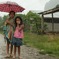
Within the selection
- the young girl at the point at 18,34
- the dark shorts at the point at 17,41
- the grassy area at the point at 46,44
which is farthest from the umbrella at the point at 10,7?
the grassy area at the point at 46,44

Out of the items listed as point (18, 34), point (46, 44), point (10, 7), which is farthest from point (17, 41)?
point (46, 44)

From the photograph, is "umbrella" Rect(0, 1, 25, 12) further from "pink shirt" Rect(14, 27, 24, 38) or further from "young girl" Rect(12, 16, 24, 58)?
"pink shirt" Rect(14, 27, 24, 38)

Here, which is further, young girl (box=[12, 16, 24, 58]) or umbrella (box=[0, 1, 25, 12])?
umbrella (box=[0, 1, 25, 12])

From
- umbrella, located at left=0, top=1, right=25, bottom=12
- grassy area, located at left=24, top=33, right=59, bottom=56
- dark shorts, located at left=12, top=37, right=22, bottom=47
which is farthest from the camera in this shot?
grassy area, located at left=24, top=33, right=59, bottom=56

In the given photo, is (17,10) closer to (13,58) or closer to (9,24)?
(9,24)

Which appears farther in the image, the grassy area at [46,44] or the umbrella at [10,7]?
the grassy area at [46,44]

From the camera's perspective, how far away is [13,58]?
10227 mm

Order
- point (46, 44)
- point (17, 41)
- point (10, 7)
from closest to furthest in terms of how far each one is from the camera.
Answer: point (17, 41)
point (10, 7)
point (46, 44)

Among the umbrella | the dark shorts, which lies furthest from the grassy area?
the umbrella

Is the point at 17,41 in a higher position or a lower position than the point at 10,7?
lower

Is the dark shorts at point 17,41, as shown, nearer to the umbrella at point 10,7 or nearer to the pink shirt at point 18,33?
the pink shirt at point 18,33

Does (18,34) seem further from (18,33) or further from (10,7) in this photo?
(10,7)

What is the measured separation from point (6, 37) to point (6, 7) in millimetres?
1160

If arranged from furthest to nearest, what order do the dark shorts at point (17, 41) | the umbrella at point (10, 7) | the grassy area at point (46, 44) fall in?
the grassy area at point (46, 44) → the umbrella at point (10, 7) → the dark shorts at point (17, 41)
